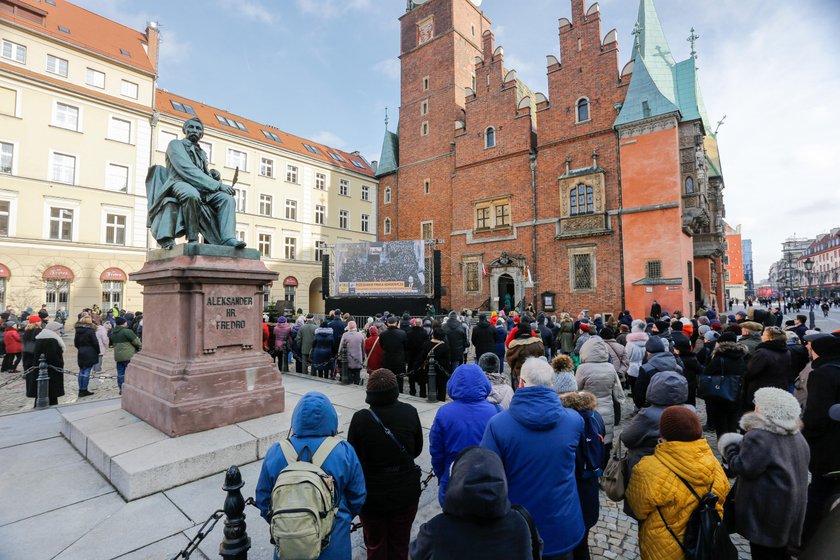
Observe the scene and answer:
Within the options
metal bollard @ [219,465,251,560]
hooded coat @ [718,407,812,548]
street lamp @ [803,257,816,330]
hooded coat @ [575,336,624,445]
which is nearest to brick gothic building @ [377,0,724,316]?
street lamp @ [803,257,816,330]

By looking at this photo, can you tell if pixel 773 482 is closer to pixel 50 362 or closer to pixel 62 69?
pixel 50 362

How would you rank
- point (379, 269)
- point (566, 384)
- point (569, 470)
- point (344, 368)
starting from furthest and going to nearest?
point (379, 269), point (344, 368), point (566, 384), point (569, 470)

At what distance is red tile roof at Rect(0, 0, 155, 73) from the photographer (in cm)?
2097

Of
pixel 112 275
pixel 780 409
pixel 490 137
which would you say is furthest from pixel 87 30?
pixel 780 409

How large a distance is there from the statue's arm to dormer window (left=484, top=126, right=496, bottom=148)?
22172 mm

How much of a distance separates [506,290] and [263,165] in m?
19.8

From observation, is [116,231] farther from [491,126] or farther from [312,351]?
[491,126]

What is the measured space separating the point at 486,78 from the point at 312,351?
73.7ft

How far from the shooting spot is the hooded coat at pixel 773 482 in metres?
2.40

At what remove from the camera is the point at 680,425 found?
2.33 metres

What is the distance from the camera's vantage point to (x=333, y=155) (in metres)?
36.3

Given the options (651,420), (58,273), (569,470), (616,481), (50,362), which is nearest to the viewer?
(569,470)

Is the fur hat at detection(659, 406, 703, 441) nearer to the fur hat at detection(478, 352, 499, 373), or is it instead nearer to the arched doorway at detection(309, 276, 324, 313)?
the fur hat at detection(478, 352, 499, 373)

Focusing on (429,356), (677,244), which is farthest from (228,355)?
(677,244)
